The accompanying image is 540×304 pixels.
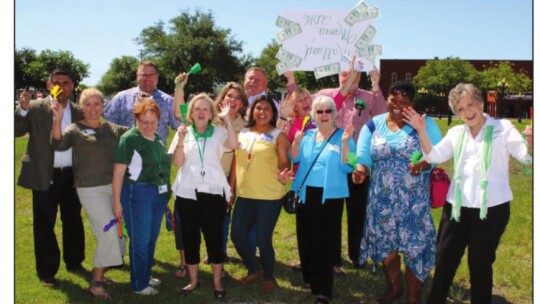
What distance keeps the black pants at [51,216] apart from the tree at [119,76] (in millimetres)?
96110

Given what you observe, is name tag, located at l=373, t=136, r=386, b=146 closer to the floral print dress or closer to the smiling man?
the floral print dress

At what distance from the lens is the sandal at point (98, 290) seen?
16.7 ft

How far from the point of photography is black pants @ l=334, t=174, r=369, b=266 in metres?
5.92

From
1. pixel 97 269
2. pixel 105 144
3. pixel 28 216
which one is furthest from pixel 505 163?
pixel 28 216

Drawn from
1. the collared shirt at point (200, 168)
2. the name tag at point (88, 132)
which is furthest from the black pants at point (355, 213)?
the name tag at point (88, 132)

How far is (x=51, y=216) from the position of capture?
17.8 ft

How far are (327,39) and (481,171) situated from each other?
7.77ft

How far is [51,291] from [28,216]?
3.85m

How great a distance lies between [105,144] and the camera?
5.00 m

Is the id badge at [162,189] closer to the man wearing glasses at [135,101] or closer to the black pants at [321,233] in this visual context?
the man wearing glasses at [135,101]

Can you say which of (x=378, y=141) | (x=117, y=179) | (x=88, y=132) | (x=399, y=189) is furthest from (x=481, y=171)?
(x=88, y=132)

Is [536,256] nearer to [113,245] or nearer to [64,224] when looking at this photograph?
[113,245]

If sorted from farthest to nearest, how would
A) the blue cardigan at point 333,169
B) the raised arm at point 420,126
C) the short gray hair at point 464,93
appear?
the blue cardigan at point 333,169, the raised arm at point 420,126, the short gray hair at point 464,93

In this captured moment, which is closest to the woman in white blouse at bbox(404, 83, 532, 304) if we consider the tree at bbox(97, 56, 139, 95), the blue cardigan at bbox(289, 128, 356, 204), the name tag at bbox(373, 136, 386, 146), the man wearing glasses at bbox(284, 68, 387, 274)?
the name tag at bbox(373, 136, 386, 146)
